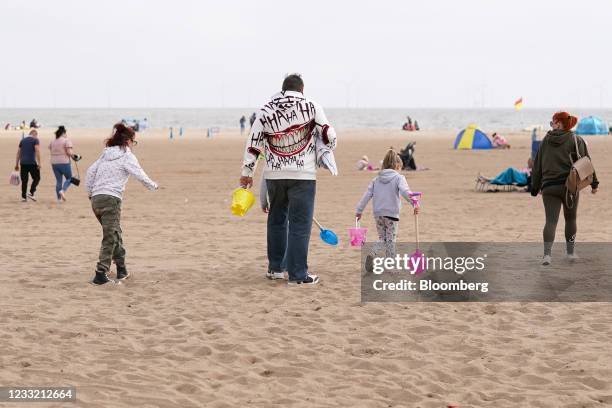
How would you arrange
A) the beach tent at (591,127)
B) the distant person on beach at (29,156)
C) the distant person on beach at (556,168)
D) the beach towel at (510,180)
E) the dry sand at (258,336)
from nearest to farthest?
the dry sand at (258,336), the distant person on beach at (556,168), the distant person on beach at (29,156), the beach towel at (510,180), the beach tent at (591,127)

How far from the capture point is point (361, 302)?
7.90m

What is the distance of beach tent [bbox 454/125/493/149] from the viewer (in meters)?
37.6

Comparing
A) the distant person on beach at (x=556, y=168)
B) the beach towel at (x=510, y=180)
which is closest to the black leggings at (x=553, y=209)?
the distant person on beach at (x=556, y=168)

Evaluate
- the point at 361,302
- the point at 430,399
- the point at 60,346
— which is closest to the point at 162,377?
the point at 60,346

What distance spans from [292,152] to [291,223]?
70 cm

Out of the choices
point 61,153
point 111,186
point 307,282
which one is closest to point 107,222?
point 111,186

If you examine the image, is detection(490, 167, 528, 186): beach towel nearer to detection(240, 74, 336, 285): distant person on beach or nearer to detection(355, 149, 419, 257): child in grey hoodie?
detection(355, 149, 419, 257): child in grey hoodie

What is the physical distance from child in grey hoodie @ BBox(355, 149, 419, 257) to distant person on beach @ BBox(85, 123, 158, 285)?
7.53 feet

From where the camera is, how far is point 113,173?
8.66 metres

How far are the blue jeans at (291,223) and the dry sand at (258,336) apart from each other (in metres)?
0.31

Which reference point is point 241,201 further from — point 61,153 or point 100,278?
point 61,153

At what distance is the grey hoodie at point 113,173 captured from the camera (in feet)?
28.3
